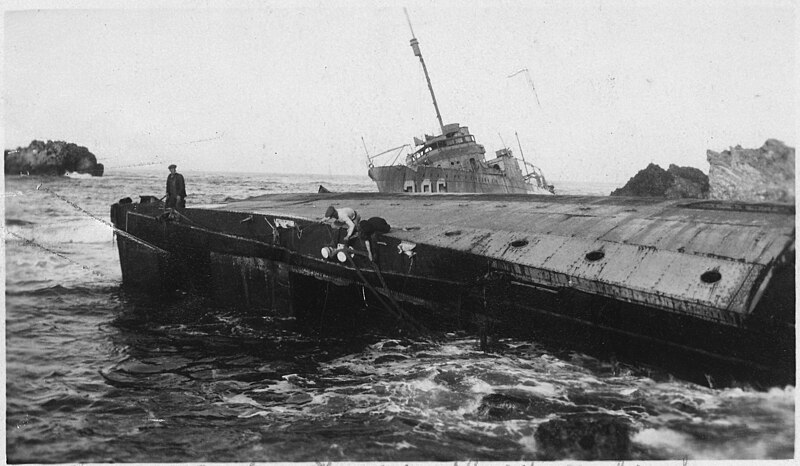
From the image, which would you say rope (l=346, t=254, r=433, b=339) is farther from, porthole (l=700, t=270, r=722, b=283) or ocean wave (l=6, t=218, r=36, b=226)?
ocean wave (l=6, t=218, r=36, b=226)

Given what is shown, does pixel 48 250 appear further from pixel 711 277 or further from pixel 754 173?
pixel 754 173

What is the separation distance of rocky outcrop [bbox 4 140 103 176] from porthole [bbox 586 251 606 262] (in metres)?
9.20

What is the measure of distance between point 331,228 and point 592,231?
482 centimetres

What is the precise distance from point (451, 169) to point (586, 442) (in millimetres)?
19713

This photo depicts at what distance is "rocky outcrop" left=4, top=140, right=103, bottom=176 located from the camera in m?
8.40

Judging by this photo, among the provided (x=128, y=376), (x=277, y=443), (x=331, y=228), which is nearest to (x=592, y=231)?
(x=331, y=228)

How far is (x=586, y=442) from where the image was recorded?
6395 millimetres

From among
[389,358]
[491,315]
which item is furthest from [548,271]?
[389,358]

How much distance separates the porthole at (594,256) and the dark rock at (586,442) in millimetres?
2465

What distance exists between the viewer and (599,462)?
638 centimetres

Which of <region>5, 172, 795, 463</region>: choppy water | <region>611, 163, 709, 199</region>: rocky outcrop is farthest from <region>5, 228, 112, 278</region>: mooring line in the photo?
<region>611, 163, 709, 199</region>: rocky outcrop

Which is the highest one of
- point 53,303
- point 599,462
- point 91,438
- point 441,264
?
point 441,264

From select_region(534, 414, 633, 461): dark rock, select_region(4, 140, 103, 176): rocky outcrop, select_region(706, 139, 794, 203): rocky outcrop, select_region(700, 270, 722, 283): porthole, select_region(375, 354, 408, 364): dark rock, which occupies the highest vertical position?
select_region(4, 140, 103, 176): rocky outcrop

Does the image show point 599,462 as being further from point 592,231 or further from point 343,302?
point 343,302
